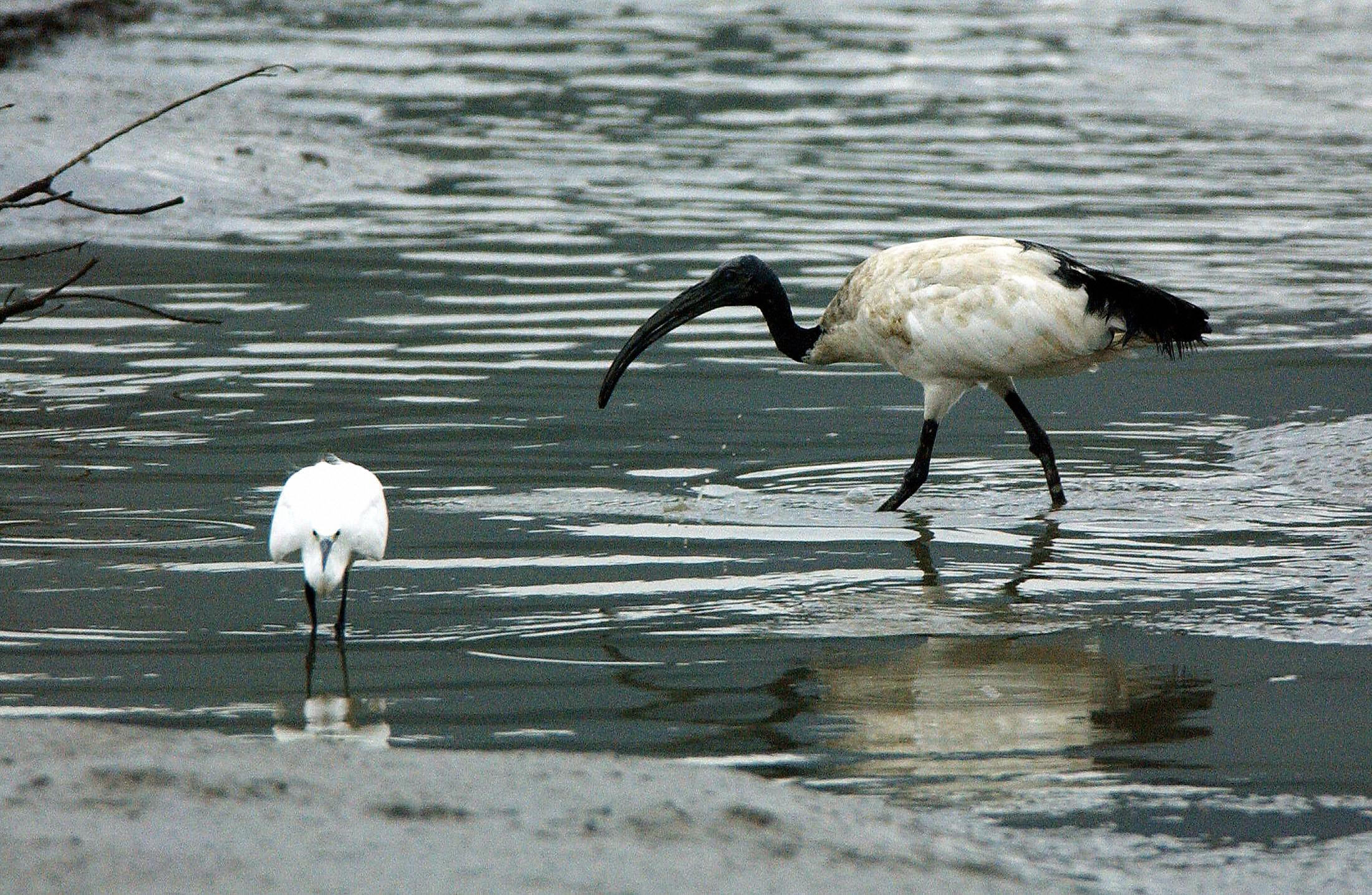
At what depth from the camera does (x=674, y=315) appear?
9.09m

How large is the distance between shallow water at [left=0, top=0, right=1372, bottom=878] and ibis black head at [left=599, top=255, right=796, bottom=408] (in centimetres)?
39

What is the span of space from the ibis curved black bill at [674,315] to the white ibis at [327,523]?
9.53 ft

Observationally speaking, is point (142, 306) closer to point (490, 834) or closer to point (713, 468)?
point (713, 468)

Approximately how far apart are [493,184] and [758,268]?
7701 mm

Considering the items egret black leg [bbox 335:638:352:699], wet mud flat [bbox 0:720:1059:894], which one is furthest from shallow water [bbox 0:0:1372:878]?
wet mud flat [bbox 0:720:1059:894]

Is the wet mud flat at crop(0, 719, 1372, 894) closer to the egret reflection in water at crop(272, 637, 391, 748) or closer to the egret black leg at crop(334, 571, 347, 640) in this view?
the egret reflection in water at crop(272, 637, 391, 748)

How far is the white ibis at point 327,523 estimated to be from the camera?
5938mm

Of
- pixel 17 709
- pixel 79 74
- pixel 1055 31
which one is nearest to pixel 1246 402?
pixel 17 709

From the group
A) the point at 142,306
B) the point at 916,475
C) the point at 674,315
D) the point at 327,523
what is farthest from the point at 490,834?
the point at 674,315

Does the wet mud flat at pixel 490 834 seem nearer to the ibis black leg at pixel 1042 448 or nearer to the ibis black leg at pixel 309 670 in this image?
the ibis black leg at pixel 309 670

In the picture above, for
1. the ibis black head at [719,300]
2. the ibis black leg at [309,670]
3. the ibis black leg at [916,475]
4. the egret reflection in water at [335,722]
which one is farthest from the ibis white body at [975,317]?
the egret reflection in water at [335,722]

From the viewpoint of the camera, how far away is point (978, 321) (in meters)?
8.08

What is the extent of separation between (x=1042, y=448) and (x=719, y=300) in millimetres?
1547

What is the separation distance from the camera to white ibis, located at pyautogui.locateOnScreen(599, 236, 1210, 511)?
8078 millimetres
